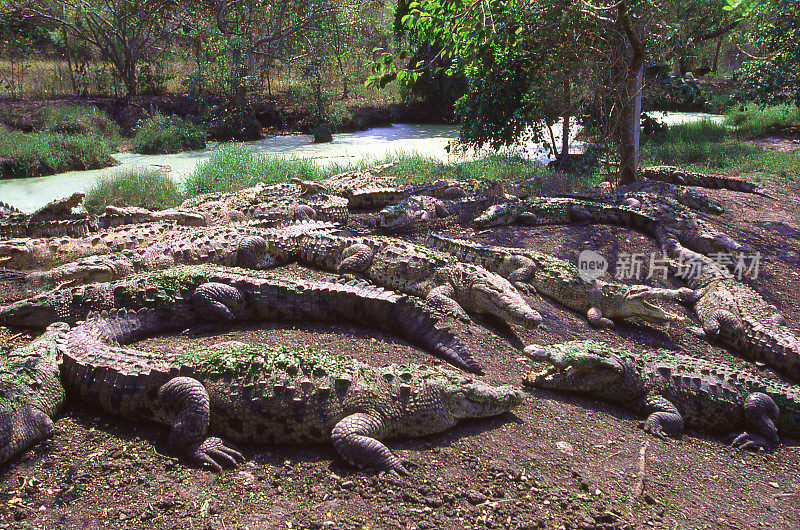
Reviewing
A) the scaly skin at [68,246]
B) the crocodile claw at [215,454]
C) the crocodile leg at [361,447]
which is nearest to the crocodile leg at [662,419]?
the crocodile leg at [361,447]

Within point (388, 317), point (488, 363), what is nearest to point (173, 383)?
point (388, 317)

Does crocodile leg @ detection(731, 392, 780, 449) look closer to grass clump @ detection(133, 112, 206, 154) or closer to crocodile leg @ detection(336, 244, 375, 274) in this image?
crocodile leg @ detection(336, 244, 375, 274)

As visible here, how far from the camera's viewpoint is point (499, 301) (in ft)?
15.1

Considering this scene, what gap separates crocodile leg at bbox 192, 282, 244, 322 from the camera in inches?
162

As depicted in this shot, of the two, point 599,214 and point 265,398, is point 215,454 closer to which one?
point 265,398

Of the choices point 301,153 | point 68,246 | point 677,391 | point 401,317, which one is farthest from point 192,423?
point 301,153

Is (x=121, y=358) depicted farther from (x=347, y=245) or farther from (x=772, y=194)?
(x=772, y=194)

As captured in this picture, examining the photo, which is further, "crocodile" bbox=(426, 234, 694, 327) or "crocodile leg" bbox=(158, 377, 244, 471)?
"crocodile" bbox=(426, 234, 694, 327)

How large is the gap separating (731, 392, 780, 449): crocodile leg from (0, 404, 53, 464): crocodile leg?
4.51m

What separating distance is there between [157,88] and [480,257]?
1621 centimetres

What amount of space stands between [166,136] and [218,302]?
33.8 feet

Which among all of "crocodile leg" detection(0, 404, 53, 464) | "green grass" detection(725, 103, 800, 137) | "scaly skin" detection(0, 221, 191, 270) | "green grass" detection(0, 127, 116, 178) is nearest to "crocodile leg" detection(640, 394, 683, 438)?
"crocodile leg" detection(0, 404, 53, 464)

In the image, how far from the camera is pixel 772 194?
923 centimetres

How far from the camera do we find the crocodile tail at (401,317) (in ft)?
13.1
